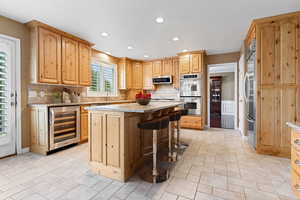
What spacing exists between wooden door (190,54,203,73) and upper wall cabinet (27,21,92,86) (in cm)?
318

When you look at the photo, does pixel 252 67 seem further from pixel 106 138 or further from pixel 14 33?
pixel 14 33

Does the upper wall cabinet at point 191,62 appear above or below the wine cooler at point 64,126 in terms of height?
above

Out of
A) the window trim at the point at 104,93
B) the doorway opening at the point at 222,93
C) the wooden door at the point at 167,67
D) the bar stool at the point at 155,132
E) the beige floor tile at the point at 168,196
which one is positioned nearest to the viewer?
the beige floor tile at the point at 168,196

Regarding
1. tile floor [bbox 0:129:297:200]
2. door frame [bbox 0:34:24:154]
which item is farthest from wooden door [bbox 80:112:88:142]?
door frame [bbox 0:34:24:154]

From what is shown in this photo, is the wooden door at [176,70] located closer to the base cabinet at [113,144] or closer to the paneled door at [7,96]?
the base cabinet at [113,144]

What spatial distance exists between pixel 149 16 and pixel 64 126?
9.21 ft

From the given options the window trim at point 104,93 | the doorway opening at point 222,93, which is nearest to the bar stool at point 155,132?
the window trim at point 104,93

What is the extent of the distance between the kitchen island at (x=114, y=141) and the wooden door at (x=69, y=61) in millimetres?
1813

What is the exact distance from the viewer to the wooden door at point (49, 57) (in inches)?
113

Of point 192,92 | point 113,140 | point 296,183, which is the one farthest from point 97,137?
point 192,92

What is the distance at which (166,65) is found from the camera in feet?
18.2

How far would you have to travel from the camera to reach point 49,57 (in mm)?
3018

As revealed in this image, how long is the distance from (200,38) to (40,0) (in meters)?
3.26

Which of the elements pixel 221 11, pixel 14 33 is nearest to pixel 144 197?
pixel 221 11
